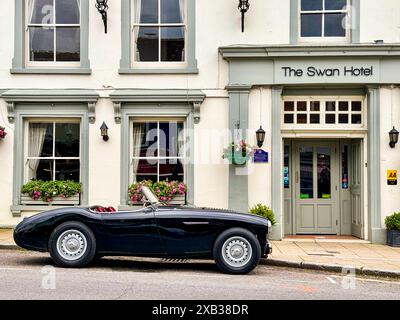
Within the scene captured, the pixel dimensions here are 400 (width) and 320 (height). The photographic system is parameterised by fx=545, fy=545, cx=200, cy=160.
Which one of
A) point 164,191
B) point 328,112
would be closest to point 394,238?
point 328,112

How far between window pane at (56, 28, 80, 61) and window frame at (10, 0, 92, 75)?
177mm

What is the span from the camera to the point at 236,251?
862 centimetres

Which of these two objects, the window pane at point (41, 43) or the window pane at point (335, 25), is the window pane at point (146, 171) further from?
the window pane at point (335, 25)

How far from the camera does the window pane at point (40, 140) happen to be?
44.0ft

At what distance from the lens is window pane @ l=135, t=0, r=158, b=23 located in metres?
13.5

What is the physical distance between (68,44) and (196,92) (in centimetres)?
343

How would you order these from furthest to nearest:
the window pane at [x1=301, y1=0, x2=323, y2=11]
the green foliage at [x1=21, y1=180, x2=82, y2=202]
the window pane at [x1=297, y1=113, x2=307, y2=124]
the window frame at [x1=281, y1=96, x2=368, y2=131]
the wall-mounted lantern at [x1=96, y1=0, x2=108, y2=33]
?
the window pane at [x1=301, y1=0, x2=323, y2=11] → the window pane at [x1=297, y1=113, x2=307, y2=124] → the window frame at [x1=281, y1=96, x2=368, y2=131] → the green foliage at [x1=21, y1=180, x2=82, y2=202] → the wall-mounted lantern at [x1=96, y1=0, x2=108, y2=33]

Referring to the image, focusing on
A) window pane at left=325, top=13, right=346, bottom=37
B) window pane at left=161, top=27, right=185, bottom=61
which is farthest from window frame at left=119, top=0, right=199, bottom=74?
window pane at left=325, top=13, right=346, bottom=37

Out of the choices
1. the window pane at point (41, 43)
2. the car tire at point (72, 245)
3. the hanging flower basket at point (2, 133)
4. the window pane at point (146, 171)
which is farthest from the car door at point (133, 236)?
the window pane at point (41, 43)

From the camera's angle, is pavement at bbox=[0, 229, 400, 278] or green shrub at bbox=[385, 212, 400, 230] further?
green shrub at bbox=[385, 212, 400, 230]

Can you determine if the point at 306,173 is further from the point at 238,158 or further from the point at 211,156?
the point at 211,156

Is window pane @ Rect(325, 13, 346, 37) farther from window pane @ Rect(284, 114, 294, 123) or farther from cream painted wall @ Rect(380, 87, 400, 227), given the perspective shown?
window pane @ Rect(284, 114, 294, 123)

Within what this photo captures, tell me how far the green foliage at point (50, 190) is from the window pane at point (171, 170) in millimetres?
2022

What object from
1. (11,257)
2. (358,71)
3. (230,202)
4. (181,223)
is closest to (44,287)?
(181,223)
